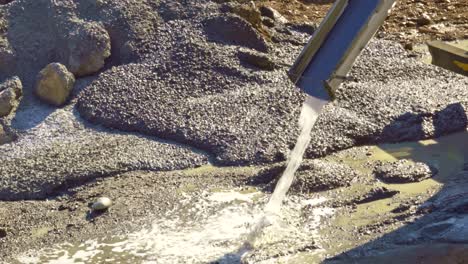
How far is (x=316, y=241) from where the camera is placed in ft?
19.5

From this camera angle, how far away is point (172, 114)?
7625mm

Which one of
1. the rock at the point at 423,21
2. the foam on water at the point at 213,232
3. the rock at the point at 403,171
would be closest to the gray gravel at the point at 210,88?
the rock at the point at 403,171

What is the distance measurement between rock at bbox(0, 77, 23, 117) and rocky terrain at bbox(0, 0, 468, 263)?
12 millimetres

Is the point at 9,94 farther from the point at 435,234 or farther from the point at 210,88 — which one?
the point at 435,234

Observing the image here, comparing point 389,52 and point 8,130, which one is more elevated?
point 389,52

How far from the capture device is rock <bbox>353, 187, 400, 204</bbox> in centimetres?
645

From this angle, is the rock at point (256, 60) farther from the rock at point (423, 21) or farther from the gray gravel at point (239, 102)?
the rock at point (423, 21)

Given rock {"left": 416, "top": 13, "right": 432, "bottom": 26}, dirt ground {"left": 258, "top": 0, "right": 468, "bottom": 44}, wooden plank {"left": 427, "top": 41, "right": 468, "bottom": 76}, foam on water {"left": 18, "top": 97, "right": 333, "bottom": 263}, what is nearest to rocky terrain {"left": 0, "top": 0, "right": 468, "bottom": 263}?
foam on water {"left": 18, "top": 97, "right": 333, "bottom": 263}

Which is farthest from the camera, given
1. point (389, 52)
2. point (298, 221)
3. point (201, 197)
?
point (389, 52)

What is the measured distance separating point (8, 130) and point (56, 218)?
1.37m

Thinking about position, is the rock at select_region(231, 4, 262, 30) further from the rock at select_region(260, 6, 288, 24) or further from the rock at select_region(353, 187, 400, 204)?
the rock at select_region(353, 187, 400, 204)

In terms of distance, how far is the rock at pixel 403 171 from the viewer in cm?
673

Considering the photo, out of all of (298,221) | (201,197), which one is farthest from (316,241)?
(201,197)

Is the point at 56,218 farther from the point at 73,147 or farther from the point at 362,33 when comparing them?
the point at 362,33
